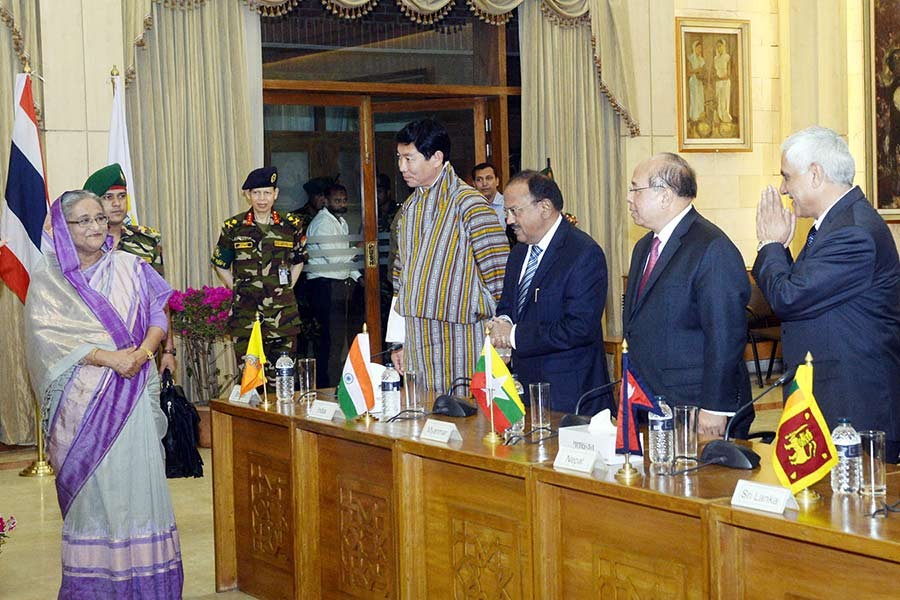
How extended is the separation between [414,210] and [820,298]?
191 cm

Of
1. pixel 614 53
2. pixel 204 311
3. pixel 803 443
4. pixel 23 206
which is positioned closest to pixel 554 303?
pixel 803 443

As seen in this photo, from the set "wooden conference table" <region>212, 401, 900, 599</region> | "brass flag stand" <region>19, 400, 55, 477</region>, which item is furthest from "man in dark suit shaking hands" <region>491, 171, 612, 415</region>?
"brass flag stand" <region>19, 400, 55, 477</region>

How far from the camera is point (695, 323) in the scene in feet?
11.5

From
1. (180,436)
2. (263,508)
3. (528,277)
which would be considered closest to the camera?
(528,277)

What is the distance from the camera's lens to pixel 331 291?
28.9 ft

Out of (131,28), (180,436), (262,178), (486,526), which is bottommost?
(180,436)

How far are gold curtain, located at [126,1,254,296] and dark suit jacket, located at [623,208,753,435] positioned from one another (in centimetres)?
471

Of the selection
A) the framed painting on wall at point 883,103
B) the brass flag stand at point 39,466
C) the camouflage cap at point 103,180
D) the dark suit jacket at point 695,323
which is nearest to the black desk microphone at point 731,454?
the dark suit jacket at point 695,323

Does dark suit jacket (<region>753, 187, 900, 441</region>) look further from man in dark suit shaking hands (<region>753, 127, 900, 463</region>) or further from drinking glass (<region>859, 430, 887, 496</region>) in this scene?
drinking glass (<region>859, 430, 887, 496</region>)

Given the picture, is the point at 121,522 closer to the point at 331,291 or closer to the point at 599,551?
the point at 599,551

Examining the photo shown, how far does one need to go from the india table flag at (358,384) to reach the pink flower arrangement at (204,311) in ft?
10.9

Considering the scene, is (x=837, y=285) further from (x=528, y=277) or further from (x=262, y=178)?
(x=262, y=178)

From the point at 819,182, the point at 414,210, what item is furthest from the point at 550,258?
the point at 819,182

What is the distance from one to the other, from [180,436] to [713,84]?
5.47 m
